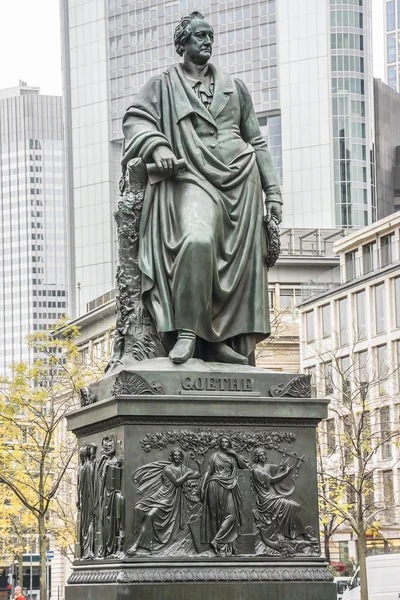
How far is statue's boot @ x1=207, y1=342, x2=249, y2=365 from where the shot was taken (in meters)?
11.6

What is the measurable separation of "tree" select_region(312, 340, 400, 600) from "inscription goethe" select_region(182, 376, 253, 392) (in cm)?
2986

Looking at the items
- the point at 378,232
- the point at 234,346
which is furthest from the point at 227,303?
the point at 378,232

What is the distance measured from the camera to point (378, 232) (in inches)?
3159

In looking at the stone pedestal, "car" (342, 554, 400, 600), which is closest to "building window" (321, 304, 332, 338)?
"car" (342, 554, 400, 600)

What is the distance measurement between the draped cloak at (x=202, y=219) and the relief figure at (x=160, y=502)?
3.89 feet

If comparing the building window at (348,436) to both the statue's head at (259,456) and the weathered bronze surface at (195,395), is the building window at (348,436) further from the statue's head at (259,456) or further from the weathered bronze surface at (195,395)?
the statue's head at (259,456)

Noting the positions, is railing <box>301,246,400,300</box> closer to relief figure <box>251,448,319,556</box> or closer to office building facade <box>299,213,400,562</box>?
office building facade <box>299,213,400,562</box>

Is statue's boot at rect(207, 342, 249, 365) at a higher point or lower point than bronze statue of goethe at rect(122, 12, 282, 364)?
lower

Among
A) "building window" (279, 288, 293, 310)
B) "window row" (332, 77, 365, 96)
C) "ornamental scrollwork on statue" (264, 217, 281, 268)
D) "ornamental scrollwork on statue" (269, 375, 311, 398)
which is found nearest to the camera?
"ornamental scrollwork on statue" (269, 375, 311, 398)

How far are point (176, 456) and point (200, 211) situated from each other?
208cm

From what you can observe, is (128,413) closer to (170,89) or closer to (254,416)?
(254,416)

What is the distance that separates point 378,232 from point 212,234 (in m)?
69.5

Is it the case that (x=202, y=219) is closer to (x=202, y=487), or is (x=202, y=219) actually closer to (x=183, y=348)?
(x=183, y=348)

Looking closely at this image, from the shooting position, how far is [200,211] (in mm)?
11617
